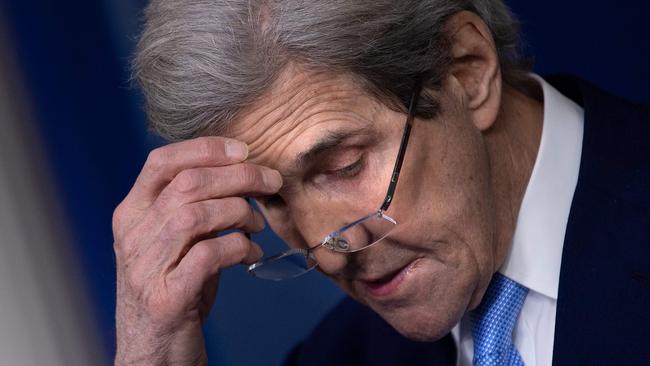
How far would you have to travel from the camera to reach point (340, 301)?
2424 millimetres

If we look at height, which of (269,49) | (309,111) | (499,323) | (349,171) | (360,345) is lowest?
(360,345)

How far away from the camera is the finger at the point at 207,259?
62.9 inches

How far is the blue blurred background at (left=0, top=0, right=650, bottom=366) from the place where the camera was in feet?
7.55

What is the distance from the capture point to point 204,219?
1.58 m

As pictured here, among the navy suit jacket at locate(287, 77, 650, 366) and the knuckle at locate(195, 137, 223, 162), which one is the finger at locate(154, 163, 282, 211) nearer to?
the knuckle at locate(195, 137, 223, 162)

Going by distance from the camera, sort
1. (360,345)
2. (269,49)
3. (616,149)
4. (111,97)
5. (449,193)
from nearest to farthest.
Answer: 1. (269,49)
2. (449,193)
3. (616,149)
4. (360,345)
5. (111,97)

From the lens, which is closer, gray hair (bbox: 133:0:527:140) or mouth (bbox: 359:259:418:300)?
gray hair (bbox: 133:0:527:140)

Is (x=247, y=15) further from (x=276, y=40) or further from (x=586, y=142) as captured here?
(x=586, y=142)

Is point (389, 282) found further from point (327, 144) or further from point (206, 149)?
point (206, 149)

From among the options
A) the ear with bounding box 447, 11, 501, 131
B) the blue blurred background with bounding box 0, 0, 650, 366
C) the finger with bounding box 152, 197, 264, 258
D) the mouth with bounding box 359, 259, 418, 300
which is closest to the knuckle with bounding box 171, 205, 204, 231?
the finger with bounding box 152, 197, 264, 258

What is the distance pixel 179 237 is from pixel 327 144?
11.6 inches

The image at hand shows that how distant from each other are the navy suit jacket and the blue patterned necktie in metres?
0.16

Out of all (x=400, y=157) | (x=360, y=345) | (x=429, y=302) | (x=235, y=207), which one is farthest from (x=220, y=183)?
(x=360, y=345)

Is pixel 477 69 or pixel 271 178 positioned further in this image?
pixel 477 69
